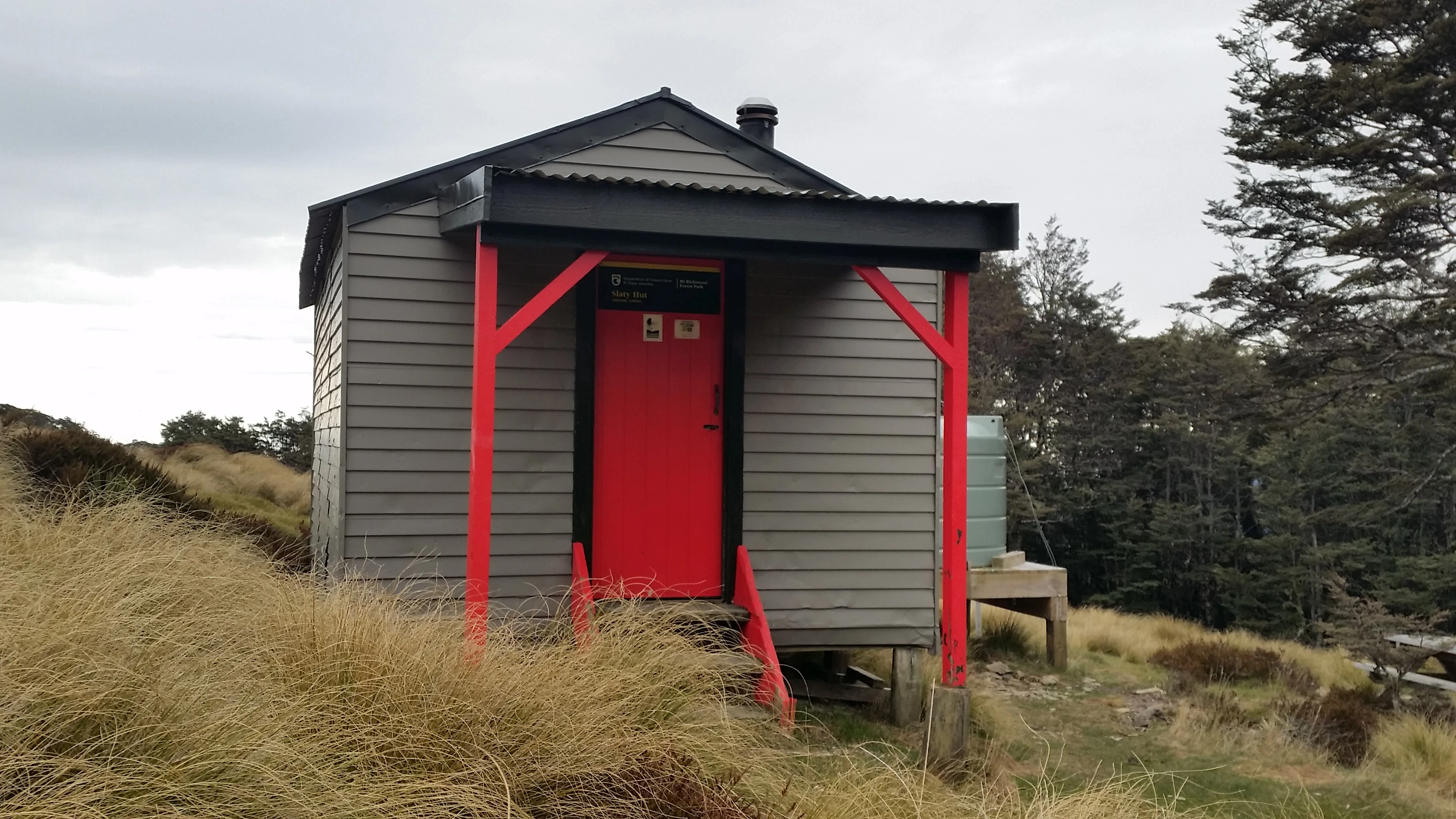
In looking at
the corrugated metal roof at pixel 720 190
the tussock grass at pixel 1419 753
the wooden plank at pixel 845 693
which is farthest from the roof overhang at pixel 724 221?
the tussock grass at pixel 1419 753

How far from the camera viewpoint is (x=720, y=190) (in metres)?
5.75

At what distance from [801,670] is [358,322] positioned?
396 centimetres

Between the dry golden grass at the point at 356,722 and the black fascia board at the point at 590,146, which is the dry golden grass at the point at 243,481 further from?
the dry golden grass at the point at 356,722

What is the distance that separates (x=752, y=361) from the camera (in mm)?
7000

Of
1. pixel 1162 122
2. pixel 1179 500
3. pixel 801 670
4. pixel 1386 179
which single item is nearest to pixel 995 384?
pixel 1179 500

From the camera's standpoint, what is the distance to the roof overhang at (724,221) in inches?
218

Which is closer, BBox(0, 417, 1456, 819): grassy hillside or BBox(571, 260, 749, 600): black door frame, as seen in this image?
BBox(0, 417, 1456, 819): grassy hillside

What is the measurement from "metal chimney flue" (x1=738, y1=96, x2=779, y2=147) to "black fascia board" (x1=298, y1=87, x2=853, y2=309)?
59cm

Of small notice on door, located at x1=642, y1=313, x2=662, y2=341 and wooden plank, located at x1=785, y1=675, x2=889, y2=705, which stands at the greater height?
small notice on door, located at x1=642, y1=313, x2=662, y2=341

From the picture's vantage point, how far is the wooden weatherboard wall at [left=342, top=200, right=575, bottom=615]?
21.0 feet

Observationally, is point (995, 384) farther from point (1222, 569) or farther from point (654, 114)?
point (654, 114)

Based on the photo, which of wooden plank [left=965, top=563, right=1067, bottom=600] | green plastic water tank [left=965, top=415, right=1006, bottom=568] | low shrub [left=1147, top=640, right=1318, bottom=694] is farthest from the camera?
low shrub [left=1147, top=640, right=1318, bottom=694]

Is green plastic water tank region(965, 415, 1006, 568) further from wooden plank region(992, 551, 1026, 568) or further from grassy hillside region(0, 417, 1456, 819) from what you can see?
grassy hillside region(0, 417, 1456, 819)

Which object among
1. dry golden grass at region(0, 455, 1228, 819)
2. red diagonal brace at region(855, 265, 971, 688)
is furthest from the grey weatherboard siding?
dry golden grass at region(0, 455, 1228, 819)
